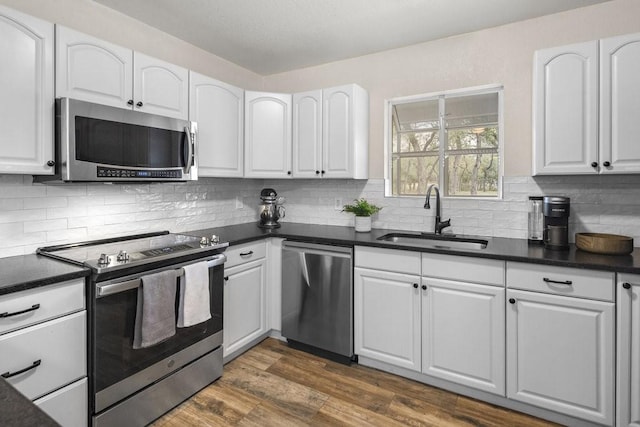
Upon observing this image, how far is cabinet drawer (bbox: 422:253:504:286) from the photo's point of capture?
83.9 inches

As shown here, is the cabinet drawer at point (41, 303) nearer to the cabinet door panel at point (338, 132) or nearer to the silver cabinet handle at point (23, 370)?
the silver cabinet handle at point (23, 370)

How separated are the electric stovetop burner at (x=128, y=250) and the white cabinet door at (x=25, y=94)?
490mm

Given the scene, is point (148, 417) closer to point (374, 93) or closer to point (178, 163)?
point (178, 163)

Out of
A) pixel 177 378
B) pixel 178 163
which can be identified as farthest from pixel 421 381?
pixel 178 163

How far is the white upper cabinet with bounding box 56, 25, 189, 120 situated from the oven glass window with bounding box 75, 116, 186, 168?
17 centimetres

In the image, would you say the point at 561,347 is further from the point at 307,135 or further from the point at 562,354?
the point at 307,135

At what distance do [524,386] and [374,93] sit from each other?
2.49 meters

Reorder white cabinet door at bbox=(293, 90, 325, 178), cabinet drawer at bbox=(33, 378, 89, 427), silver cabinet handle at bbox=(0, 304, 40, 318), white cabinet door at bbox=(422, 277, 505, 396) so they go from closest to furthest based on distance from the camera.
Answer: silver cabinet handle at bbox=(0, 304, 40, 318) → cabinet drawer at bbox=(33, 378, 89, 427) → white cabinet door at bbox=(422, 277, 505, 396) → white cabinet door at bbox=(293, 90, 325, 178)

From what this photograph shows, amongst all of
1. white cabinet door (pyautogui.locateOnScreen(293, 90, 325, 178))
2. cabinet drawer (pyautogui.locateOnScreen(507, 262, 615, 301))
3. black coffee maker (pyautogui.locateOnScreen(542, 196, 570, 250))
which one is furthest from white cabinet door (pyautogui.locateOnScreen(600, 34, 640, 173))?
white cabinet door (pyautogui.locateOnScreen(293, 90, 325, 178))

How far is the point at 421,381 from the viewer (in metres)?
2.46

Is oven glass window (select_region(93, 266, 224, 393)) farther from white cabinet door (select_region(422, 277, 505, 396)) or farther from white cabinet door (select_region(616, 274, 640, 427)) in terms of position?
white cabinet door (select_region(616, 274, 640, 427))

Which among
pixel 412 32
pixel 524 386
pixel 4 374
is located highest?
pixel 412 32

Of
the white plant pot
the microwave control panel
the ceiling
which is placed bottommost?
the white plant pot

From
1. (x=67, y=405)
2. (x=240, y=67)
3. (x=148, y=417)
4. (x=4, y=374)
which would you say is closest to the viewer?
(x=4, y=374)
